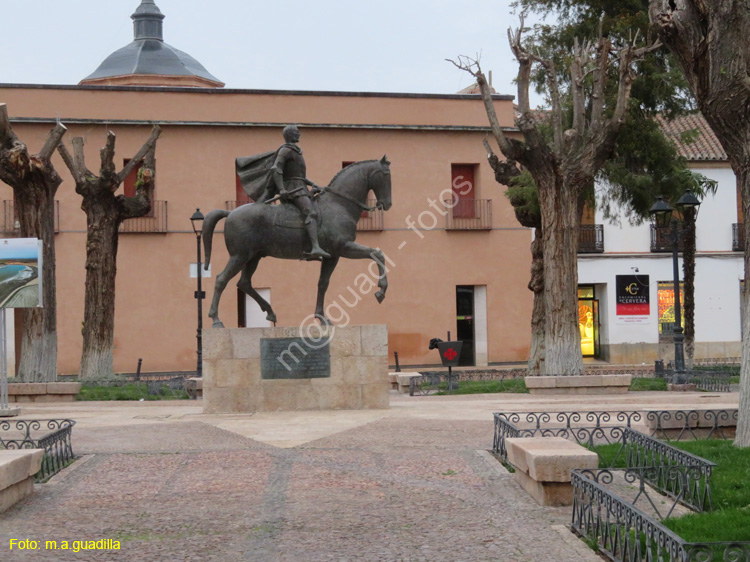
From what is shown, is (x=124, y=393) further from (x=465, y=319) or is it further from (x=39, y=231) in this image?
(x=465, y=319)

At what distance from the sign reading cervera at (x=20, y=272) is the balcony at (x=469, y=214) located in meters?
20.6

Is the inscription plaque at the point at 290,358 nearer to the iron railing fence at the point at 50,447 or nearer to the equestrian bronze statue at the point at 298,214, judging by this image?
the equestrian bronze statue at the point at 298,214

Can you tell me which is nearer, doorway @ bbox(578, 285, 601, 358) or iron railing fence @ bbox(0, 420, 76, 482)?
iron railing fence @ bbox(0, 420, 76, 482)

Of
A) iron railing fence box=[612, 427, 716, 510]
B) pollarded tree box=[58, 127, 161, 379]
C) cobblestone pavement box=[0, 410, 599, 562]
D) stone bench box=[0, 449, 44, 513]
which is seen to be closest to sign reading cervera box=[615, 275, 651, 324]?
pollarded tree box=[58, 127, 161, 379]

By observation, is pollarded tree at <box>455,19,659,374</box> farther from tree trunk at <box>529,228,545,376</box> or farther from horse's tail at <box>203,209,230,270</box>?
horse's tail at <box>203,209,230,270</box>

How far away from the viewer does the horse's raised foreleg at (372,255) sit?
1366 centimetres

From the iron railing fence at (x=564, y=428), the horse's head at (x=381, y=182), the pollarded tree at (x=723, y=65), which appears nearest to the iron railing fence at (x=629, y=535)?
the iron railing fence at (x=564, y=428)

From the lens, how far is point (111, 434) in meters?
12.1

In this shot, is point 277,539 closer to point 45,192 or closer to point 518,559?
point 518,559

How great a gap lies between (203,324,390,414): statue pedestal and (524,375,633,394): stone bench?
5.16 m

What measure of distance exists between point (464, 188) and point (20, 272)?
70.6 feet

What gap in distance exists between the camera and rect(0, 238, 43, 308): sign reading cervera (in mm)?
14516

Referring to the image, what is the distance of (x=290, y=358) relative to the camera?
14000 mm

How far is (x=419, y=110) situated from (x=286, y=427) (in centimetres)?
2276
